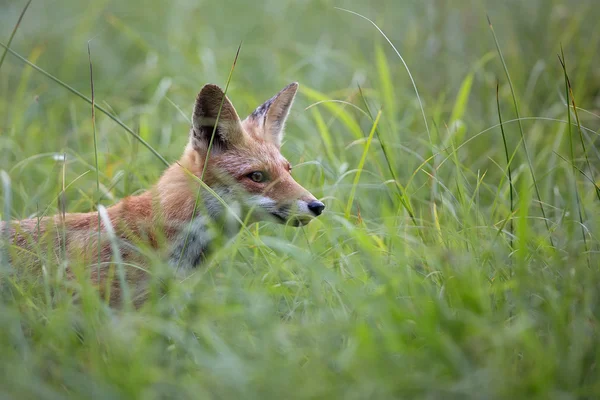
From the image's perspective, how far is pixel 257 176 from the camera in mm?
4422

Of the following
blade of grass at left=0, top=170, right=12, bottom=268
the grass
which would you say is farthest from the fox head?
blade of grass at left=0, top=170, right=12, bottom=268

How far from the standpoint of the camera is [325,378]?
2.66m

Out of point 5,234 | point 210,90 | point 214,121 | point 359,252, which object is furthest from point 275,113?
point 5,234

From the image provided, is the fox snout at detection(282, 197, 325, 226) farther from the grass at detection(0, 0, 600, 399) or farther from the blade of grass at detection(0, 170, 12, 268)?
the blade of grass at detection(0, 170, 12, 268)

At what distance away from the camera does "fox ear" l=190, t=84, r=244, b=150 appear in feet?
14.0

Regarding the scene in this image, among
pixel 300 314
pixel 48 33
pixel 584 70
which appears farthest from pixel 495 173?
pixel 48 33

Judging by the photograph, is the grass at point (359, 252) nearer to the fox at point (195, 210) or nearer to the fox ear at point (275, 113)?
the fox at point (195, 210)

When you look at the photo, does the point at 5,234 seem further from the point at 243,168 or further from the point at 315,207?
the point at 315,207

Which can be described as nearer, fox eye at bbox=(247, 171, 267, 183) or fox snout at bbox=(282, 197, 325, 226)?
fox snout at bbox=(282, 197, 325, 226)

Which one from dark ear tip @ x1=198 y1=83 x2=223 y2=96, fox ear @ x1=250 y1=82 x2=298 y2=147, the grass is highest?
dark ear tip @ x1=198 y1=83 x2=223 y2=96

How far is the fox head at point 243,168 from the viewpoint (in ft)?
13.8

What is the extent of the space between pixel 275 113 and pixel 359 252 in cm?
159

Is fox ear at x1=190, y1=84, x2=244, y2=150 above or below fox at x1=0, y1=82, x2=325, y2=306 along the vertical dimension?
above

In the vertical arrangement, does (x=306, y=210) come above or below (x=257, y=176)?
below
